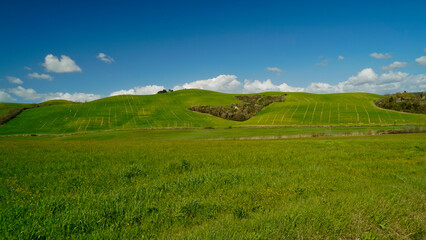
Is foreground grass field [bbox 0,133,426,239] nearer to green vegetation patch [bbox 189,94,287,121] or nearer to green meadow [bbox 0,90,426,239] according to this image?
green meadow [bbox 0,90,426,239]

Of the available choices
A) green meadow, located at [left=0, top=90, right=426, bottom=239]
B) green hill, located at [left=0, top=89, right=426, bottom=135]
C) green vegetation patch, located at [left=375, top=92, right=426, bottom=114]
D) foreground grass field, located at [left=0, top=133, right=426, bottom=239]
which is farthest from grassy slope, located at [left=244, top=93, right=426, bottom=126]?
foreground grass field, located at [left=0, top=133, right=426, bottom=239]

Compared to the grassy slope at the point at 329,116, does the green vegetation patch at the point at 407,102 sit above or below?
above

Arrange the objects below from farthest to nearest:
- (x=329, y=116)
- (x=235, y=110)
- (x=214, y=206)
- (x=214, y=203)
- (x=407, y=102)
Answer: (x=235, y=110) → (x=407, y=102) → (x=329, y=116) → (x=214, y=203) → (x=214, y=206)

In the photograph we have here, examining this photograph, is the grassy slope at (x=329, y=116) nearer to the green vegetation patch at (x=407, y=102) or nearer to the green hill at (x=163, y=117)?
the green hill at (x=163, y=117)

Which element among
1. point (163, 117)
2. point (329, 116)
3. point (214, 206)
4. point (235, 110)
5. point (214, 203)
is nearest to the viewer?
point (214, 206)

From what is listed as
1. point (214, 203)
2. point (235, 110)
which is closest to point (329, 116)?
point (235, 110)

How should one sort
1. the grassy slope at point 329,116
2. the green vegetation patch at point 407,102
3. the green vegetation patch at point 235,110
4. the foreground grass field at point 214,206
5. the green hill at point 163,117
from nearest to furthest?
the foreground grass field at point 214,206 → the grassy slope at point 329,116 → the green hill at point 163,117 → the green vegetation patch at point 407,102 → the green vegetation patch at point 235,110

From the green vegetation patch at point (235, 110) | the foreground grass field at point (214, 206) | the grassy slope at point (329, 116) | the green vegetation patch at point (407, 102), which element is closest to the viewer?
the foreground grass field at point (214, 206)

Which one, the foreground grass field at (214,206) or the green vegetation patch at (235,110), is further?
→ the green vegetation patch at (235,110)

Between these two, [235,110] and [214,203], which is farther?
[235,110]

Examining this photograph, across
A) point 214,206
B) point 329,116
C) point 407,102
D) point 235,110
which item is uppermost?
point 407,102

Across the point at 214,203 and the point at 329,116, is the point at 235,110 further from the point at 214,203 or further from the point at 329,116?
the point at 214,203

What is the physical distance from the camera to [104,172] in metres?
11.0

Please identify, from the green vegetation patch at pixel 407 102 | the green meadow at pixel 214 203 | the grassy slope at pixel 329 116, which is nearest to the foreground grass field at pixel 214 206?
the green meadow at pixel 214 203
